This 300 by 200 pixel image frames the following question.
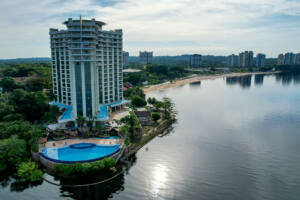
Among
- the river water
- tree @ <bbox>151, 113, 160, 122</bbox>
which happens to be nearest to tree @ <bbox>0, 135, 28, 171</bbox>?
the river water

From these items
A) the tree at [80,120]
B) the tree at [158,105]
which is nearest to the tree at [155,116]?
the tree at [158,105]

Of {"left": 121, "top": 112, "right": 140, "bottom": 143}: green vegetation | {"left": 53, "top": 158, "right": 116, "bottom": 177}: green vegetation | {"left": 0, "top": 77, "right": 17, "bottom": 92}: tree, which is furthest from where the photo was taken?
{"left": 0, "top": 77, "right": 17, "bottom": 92}: tree

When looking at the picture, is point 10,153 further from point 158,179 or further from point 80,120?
point 158,179

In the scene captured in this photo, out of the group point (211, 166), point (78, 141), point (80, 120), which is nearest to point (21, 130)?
point (78, 141)

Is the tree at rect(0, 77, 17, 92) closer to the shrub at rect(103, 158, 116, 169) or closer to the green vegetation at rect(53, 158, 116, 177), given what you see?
the green vegetation at rect(53, 158, 116, 177)

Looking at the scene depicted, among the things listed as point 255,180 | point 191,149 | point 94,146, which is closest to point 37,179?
point 94,146

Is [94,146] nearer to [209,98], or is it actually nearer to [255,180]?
[255,180]
